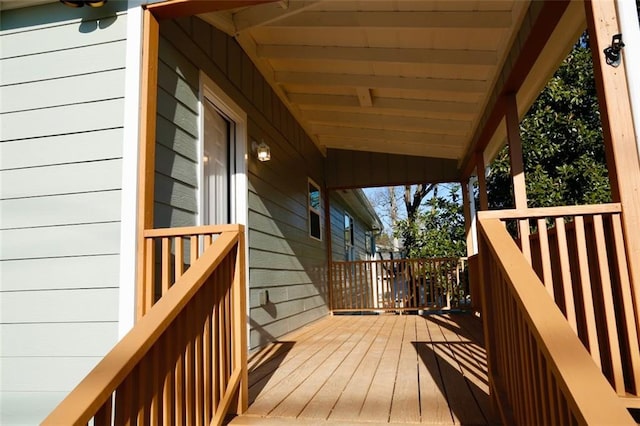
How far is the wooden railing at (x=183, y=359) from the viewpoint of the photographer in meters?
1.35

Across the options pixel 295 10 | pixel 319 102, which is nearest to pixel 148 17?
pixel 295 10

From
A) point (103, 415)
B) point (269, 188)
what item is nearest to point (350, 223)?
Answer: point (269, 188)

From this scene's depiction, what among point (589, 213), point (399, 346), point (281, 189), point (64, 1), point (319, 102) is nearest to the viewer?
point (589, 213)

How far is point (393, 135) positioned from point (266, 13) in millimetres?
3145

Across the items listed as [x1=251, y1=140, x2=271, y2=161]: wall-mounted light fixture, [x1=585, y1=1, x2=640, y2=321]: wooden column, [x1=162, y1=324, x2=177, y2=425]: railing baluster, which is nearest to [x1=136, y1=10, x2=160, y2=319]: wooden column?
[x1=162, y1=324, x2=177, y2=425]: railing baluster

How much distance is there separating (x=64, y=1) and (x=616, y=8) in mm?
2863

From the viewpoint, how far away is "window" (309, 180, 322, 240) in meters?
6.60

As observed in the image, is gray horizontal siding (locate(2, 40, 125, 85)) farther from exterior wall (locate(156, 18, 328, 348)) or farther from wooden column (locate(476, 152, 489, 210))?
wooden column (locate(476, 152, 489, 210))

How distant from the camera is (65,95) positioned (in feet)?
8.45

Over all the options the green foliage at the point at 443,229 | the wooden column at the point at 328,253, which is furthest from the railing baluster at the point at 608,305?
the green foliage at the point at 443,229

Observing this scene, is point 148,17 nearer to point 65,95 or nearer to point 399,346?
point 65,95

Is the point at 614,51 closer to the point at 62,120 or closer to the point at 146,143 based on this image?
A: the point at 146,143

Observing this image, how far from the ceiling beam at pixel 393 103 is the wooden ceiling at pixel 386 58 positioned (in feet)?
0.04

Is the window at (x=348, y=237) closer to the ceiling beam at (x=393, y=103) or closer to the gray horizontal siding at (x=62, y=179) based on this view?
the ceiling beam at (x=393, y=103)
